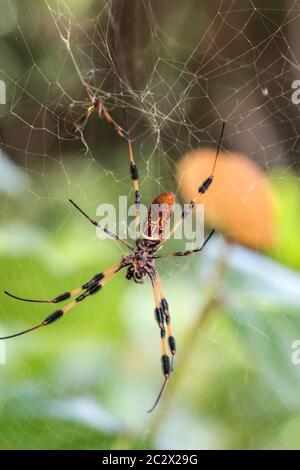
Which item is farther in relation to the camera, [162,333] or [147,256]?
[147,256]

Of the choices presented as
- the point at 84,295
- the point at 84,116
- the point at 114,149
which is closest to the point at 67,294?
the point at 84,295

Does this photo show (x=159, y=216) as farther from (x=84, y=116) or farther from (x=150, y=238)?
(x=84, y=116)

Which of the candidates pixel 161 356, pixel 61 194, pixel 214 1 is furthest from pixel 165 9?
pixel 161 356

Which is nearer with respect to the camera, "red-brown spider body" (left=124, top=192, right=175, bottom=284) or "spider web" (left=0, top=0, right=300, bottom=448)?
"spider web" (left=0, top=0, right=300, bottom=448)

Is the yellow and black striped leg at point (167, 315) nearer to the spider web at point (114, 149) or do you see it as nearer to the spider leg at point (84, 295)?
the spider web at point (114, 149)

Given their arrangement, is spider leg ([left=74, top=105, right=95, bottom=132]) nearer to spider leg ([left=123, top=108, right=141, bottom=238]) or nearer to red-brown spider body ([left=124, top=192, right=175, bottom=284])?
spider leg ([left=123, top=108, right=141, bottom=238])

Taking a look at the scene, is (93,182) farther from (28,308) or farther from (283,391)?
(283,391)

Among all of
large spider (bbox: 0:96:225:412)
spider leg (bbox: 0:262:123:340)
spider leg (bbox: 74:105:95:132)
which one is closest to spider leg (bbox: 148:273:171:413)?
large spider (bbox: 0:96:225:412)
